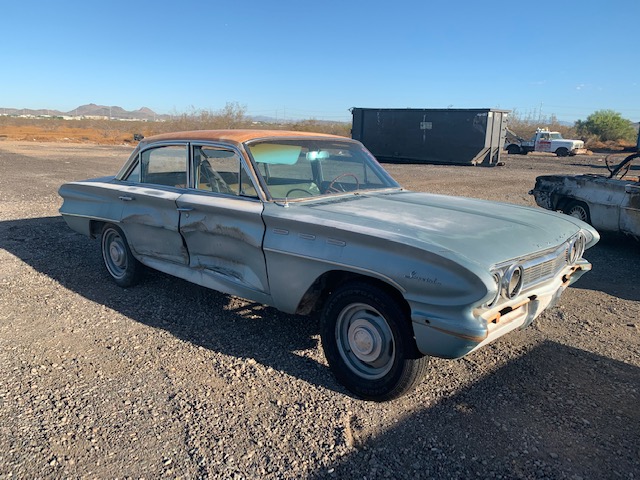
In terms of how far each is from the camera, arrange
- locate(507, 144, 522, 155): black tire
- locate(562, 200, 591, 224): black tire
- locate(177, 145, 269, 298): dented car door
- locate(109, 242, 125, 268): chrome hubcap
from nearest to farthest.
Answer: locate(177, 145, 269, 298): dented car door, locate(109, 242, 125, 268): chrome hubcap, locate(562, 200, 591, 224): black tire, locate(507, 144, 522, 155): black tire

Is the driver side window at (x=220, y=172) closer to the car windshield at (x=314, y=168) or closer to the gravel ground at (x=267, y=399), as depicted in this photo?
the car windshield at (x=314, y=168)

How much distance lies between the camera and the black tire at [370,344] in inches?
118

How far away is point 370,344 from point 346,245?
651mm

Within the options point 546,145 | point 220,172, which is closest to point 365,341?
point 220,172

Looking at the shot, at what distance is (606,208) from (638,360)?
13.0 ft

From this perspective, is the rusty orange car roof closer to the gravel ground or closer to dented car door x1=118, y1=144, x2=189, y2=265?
dented car door x1=118, y1=144, x2=189, y2=265

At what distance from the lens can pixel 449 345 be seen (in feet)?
9.00

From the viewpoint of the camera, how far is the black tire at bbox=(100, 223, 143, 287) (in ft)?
16.8

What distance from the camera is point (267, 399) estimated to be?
3.21m

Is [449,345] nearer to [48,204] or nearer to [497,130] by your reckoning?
[48,204]

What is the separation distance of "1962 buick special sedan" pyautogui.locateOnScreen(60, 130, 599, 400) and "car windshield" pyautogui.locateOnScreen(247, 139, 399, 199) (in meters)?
0.01

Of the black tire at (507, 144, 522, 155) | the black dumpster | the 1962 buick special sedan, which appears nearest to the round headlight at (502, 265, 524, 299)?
the 1962 buick special sedan

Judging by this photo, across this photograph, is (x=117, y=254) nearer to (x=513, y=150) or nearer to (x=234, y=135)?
(x=234, y=135)

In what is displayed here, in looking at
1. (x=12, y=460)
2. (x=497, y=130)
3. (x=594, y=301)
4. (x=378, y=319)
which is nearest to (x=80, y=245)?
(x=12, y=460)
